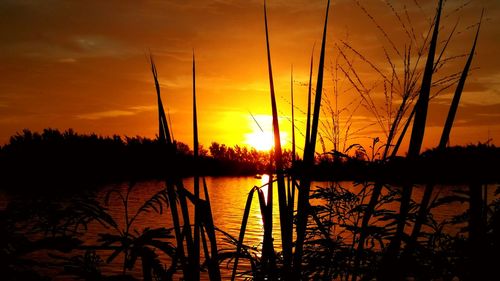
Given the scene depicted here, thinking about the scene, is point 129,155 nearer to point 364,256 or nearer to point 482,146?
point 364,256

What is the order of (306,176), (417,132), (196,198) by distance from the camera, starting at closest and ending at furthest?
(417,132) → (306,176) → (196,198)

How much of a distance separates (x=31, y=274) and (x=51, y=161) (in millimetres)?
87341

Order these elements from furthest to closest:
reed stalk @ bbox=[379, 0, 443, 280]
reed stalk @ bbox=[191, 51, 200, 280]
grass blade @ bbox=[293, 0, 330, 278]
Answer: reed stalk @ bbox=[191, 51, 200, 280], grass blade @ bbox=[293, 0, 330, 278], reed stalk @ bbox=[379, 0, 443, 280]

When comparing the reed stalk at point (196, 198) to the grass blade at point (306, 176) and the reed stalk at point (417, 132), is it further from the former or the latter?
the reed stalk at point (417, 132)

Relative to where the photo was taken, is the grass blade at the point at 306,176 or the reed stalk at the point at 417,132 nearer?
the reed stalk at the point at 417,132

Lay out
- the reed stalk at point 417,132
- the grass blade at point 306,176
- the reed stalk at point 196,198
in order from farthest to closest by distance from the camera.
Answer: the reed stalk at point 196,198 → the grass blade at point 306,176 → the reed stalk at point 417,132

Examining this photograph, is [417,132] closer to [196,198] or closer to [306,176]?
[306,176]

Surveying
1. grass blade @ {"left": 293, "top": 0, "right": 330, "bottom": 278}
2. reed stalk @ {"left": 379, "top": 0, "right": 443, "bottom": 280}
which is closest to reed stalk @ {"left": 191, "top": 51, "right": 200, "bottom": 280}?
grass blade @ {"left": 293, "top": 0, "right": 330, "bottom": 278}

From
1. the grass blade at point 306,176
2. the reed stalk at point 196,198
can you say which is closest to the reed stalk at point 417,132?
the grass blade at point 306,176

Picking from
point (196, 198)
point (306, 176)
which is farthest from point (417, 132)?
point (196, 198)

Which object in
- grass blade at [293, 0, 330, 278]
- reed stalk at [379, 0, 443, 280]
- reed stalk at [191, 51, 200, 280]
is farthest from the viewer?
reed stalk at [191, 51, 200, 280]

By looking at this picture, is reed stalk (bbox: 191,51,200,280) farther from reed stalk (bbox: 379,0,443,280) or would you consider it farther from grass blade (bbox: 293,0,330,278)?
reed stalk (bbox: 379,0,443,280)

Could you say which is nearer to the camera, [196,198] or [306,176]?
[306,176]

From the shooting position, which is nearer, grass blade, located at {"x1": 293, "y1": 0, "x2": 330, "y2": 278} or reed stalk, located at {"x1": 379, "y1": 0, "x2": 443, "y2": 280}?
reed stalk, located at {"x1": 379, "y1": 0, "x2": 443, "y2": 280}
